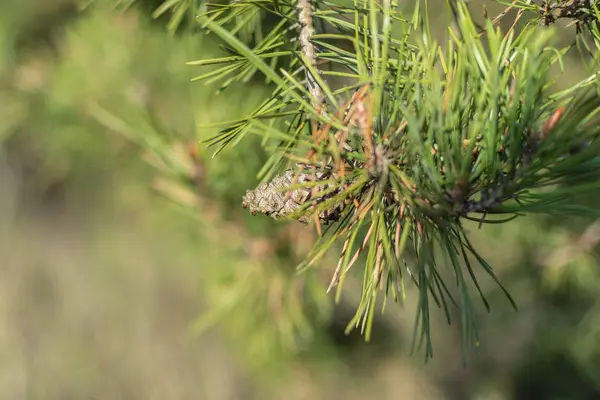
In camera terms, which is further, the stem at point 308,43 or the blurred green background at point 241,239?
the blurred green background at point 241,239

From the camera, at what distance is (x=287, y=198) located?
26 centimetres

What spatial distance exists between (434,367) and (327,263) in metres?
0.68

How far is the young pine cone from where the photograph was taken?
0.83 ft

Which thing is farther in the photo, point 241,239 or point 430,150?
point 241,239

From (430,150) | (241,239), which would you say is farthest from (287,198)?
(241,239)

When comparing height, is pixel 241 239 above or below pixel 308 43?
below

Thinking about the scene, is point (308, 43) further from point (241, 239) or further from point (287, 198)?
point (241, 239)

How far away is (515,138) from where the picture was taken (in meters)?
0.22

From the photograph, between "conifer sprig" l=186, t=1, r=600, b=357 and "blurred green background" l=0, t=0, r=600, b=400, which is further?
"blurred green background" l=0, t=0, r=600, b=400

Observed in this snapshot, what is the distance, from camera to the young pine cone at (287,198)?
0.83 ft

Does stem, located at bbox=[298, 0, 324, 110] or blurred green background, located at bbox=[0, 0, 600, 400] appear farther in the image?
blurred green background, located at bbox=[0, 0, 600, 400]

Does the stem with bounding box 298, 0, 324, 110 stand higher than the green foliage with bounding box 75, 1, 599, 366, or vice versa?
the stem with bounding box 298, 0, 324, 110

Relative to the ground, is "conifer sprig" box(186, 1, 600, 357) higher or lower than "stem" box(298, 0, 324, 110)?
lower

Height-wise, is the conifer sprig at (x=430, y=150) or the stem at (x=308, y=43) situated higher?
the stem at (x=308, y=43)
